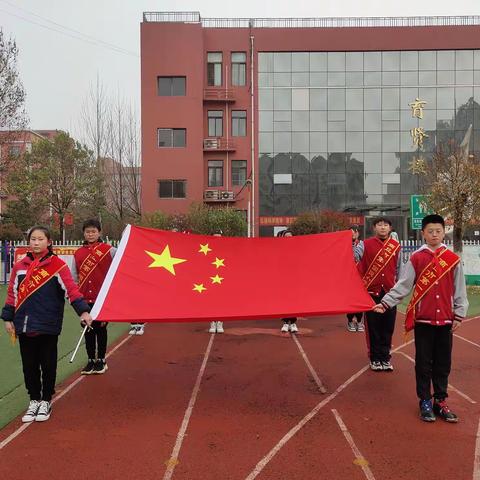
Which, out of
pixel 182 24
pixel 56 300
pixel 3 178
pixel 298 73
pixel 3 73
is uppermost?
pixel 182 24

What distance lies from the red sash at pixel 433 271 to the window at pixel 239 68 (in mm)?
34134

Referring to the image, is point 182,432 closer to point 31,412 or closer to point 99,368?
point 31,412

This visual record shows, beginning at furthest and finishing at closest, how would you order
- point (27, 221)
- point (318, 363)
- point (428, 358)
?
point (27, 221)
point (318, 363)
point (428, 358)

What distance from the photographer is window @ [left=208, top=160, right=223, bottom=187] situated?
3672 centimetres

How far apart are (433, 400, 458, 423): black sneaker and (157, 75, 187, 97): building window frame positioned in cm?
3343

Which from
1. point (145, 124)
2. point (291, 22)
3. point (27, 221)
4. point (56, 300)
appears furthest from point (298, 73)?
point (56, 300)

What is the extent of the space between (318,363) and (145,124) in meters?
31.0

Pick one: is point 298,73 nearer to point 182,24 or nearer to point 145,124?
point 182,24

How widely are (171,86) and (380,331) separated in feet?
106

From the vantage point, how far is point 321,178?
37.3m

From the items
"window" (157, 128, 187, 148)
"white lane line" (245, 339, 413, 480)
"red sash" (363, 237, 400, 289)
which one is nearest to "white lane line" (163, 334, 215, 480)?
"white lane line" (245, 339, 413, 480)

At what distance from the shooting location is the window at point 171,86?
3547cm

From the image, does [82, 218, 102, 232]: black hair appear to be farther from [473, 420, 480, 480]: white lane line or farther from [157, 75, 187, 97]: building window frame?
[157, 75, 187, 97]: building window frame

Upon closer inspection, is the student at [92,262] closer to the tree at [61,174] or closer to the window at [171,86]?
the tree at [61,174]
